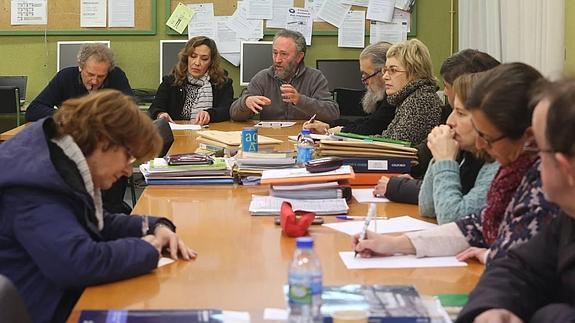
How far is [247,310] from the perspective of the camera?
155 centimetres

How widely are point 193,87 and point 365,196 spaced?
305 centimetres

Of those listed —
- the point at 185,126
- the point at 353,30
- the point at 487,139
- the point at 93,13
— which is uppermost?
the point at 93,13

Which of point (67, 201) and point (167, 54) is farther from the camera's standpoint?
point (167, 54)

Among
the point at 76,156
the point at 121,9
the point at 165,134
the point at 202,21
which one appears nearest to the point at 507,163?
the point at 76,156

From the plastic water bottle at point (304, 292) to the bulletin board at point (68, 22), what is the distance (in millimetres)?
5619

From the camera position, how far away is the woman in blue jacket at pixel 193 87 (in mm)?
5555

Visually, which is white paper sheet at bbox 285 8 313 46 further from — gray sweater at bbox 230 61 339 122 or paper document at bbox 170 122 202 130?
paper document at bbox 170 122 202 130

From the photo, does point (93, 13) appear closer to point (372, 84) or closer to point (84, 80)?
point (84, 80)

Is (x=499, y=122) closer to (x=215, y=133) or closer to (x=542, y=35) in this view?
(x=215, y=133)

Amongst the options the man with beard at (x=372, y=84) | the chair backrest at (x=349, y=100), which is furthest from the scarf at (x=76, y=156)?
the chair backrest at (x=349, y=100)

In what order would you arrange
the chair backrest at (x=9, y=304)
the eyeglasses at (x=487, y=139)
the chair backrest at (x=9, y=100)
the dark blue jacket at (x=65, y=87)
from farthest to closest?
the chair backrest at (x=9, y=100), the dark blue jacket at (x=65, y=87), the eyeglasses at (x=487, y=139), the chair backrest at (x=9, y=304)

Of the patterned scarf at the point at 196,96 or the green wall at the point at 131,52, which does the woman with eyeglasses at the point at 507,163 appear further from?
the green wall at the point at 131,52

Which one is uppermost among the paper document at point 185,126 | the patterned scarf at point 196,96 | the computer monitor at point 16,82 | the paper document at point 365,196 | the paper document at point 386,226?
the computer monitor at point 16,82

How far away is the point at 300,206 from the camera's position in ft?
8.20
